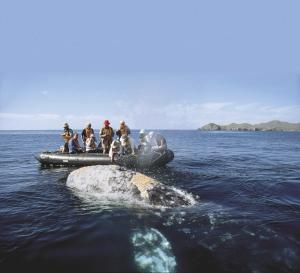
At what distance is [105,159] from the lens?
57.1 ft

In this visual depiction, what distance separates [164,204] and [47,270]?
14.8 ft

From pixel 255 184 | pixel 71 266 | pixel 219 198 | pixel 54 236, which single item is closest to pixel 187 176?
pixel 255 184

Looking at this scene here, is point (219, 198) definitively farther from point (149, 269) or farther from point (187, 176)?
point (149, 269)

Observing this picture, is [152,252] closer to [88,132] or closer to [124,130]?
[124,130]

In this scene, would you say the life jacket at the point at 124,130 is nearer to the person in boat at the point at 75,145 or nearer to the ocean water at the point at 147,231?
the person in boat at the point at 75,145

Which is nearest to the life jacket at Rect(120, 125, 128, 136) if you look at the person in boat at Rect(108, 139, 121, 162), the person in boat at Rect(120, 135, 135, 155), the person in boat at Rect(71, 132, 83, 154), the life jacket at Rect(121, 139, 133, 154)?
the person in boat at Rect(120, 135, 135, 155)

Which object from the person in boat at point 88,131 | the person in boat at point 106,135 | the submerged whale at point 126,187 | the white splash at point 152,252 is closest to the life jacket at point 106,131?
the person in boat at point 106,135

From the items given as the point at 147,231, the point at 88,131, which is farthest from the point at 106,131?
the point at 147,231

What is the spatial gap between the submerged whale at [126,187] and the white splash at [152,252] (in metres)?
2.16

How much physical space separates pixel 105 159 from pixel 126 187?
287 inches

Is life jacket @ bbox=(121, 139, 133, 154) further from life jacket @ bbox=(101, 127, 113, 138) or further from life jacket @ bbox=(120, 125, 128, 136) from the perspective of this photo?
life jacket @ bbox=(101, 127, 113, 138)

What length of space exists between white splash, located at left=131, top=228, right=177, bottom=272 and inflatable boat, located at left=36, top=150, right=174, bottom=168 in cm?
953

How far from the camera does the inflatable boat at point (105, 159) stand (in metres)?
17.1

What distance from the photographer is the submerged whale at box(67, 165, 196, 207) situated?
980 cm
